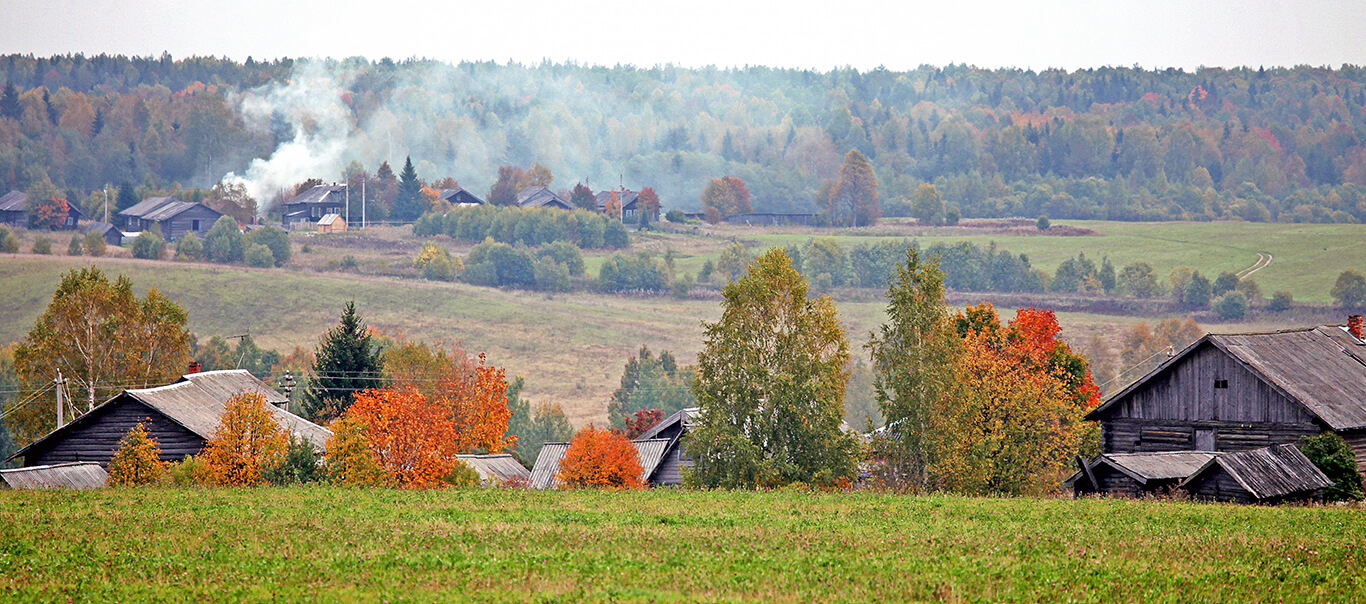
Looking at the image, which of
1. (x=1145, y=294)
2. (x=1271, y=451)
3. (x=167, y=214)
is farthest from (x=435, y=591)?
(x=167, y=214)

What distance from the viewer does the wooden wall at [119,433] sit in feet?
155

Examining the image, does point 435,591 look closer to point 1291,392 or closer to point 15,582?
point 15,582

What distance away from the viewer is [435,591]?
18.6 meters

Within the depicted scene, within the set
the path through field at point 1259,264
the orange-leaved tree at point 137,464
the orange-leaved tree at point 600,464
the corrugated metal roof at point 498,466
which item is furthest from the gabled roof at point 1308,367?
the path through field at point 1259,264

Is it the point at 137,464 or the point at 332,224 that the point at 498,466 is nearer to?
the point at 137,464

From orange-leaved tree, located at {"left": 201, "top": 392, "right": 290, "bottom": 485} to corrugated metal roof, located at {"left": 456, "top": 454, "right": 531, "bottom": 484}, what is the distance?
15.6 meters

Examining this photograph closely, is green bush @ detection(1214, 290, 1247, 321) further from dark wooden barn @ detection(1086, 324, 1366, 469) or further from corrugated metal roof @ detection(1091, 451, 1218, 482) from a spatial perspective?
corrugated metal roof @ detection(1091, 451, 1218, 482)

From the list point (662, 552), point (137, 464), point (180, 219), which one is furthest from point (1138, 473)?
point (180, 219)

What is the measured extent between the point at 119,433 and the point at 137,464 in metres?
4.60

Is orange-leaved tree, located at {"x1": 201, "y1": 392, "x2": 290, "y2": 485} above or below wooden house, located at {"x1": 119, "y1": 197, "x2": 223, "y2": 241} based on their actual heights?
below

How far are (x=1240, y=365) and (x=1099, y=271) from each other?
462 feet

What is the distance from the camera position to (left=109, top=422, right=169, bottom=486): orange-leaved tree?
42.3 metres

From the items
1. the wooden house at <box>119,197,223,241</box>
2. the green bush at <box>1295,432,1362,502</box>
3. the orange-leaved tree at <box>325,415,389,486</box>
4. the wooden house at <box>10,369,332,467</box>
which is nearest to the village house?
the green bush at <box>1295,432,1362,502</box>

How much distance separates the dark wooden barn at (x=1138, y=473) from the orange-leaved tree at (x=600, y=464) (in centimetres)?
2137
